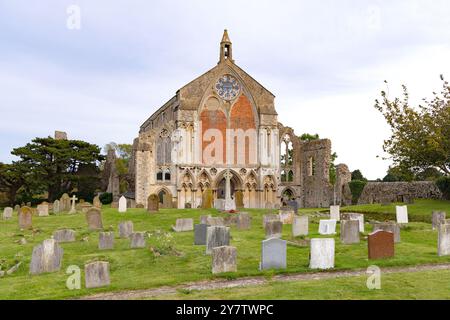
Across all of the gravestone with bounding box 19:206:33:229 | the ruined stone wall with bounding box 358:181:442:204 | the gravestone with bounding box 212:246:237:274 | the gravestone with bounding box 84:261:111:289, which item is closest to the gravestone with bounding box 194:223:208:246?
the gravestone with bounding box 212:246:237:274

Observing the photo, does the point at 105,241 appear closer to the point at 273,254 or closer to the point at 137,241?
the point at 137,241

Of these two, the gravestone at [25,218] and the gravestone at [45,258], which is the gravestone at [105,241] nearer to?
the gravestone at [45,258]

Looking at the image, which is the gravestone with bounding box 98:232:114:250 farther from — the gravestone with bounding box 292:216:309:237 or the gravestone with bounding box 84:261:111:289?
the gravestone with bounding box 292:216:309:237

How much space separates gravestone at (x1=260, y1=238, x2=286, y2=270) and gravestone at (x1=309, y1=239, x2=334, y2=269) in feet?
2.37

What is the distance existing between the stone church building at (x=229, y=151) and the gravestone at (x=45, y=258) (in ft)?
104

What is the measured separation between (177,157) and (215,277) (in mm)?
35522

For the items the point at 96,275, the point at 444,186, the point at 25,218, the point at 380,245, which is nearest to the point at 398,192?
the point at 444,186

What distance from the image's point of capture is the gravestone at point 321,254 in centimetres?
1376

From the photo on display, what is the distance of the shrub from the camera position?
36469 millimetres

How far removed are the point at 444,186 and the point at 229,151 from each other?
19.8 metres

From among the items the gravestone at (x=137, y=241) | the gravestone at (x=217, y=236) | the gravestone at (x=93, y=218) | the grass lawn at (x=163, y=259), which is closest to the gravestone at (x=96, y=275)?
the grass lawn at (x=163, y=259)
